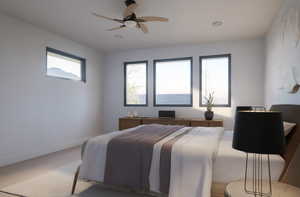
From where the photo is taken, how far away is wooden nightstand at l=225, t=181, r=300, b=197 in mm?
1312

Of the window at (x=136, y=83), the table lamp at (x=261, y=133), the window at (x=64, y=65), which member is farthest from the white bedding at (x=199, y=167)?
the window at (x=136, y=83)

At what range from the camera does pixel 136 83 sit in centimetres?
579

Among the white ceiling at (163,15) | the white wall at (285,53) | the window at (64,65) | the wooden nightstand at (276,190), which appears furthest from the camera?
the window at (64,65)

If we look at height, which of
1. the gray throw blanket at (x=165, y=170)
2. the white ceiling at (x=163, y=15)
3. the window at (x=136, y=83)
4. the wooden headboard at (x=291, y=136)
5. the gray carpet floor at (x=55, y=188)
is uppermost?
the white ceiling at (x=163, y=15)

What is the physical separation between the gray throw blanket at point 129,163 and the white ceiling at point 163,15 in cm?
220

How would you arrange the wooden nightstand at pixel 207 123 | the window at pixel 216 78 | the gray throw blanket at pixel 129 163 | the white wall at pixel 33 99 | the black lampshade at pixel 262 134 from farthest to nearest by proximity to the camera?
the window at pixel 216 78
the wooden nightstand at pixel 207 123
the white wall at pixel 33 99
the gray throw blanket at pixel 129 163
the black lampshade at pixel 262 134

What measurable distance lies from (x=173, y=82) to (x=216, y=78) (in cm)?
119

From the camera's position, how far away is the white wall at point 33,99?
3420mm

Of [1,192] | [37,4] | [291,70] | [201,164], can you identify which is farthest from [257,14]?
[1,192]

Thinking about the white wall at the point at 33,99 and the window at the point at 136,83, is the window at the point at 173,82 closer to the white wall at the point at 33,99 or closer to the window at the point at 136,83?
the window at the point at 136,83

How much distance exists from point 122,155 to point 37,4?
286 centimetres

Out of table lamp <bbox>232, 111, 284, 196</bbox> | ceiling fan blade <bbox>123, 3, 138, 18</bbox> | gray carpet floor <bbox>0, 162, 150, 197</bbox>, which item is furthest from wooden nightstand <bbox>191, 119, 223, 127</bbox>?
table lamp <bbox>232, 111, 284, 196</bbox>

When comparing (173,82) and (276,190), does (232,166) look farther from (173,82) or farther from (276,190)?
(173,82)

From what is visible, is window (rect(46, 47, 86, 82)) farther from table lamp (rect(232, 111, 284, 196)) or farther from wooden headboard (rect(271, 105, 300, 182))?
wooden headboard (rect(271, 105, 300, 182))
